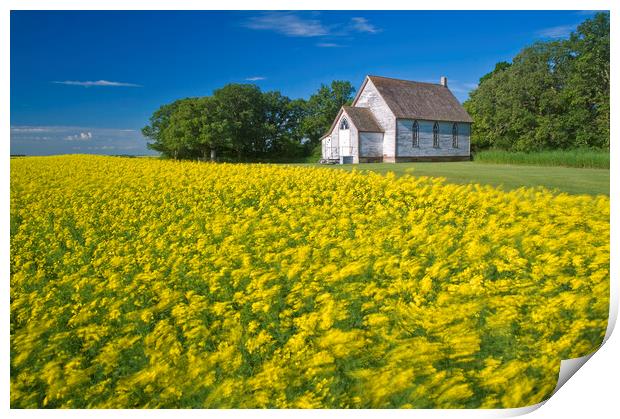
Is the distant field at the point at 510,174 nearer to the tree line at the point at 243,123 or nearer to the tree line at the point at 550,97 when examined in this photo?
the tree line at the point at 550,97

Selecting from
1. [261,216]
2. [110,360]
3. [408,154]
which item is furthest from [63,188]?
[408,154]

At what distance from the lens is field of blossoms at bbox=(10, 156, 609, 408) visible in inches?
111

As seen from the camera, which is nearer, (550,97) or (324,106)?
(550,97)

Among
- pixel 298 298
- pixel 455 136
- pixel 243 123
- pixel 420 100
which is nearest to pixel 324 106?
pixel 243 123

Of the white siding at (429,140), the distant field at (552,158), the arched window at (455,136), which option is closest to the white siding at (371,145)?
the white siding at (429,140)

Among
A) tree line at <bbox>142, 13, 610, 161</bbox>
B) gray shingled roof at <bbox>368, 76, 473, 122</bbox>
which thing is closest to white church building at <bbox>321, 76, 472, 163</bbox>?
gray shingled roof at <bbox>368, 76, 473, 122</bbox>

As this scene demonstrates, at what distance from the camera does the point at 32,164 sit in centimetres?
446

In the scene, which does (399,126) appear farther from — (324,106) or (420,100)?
(324,106)

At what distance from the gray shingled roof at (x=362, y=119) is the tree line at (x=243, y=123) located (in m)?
0.32

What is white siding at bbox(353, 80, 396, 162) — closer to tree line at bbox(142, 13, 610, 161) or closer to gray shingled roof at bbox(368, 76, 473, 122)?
gray shingled roof at bbox(368, 76, 473, 122)

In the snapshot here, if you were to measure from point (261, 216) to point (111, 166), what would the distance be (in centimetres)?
194

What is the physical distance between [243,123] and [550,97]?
2807mm

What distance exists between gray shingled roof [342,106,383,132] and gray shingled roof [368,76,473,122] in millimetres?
246

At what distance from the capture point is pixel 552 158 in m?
4.57
